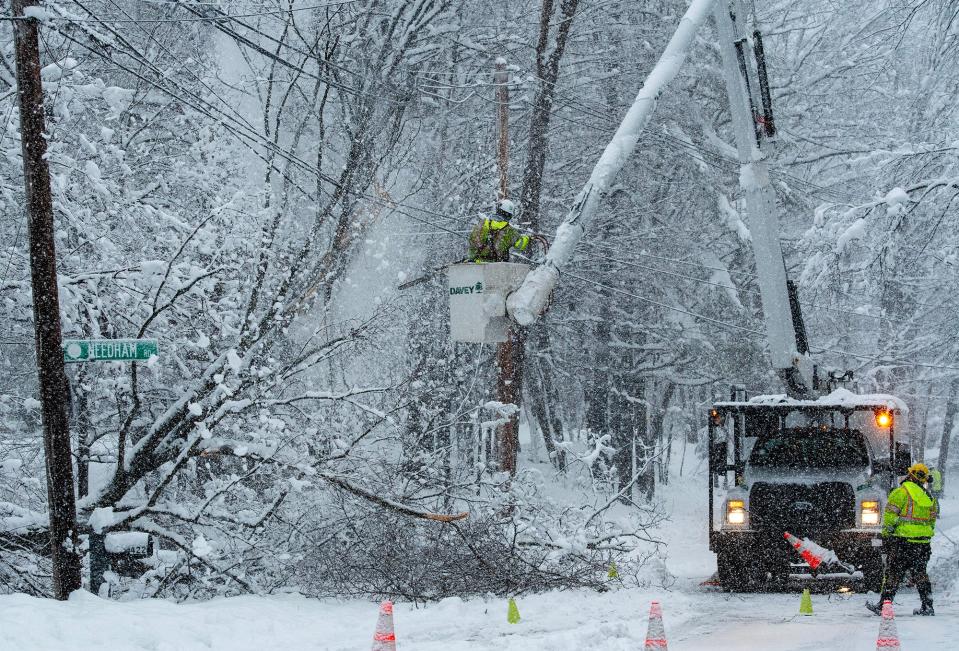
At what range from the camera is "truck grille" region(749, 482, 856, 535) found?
12781mm

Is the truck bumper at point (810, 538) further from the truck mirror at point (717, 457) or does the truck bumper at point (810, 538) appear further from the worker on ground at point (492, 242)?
the worker on ground at point (492, 242)

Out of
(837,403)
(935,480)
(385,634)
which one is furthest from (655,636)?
(837,403)

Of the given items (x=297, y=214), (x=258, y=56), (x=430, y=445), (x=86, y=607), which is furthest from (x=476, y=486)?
(x=258, y=56)

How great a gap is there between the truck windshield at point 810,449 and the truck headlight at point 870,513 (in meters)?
0.92

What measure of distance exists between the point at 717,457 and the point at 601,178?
3872mm

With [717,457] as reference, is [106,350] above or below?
above

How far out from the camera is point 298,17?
2047 cm

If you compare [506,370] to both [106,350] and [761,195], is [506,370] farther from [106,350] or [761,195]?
[106,350]

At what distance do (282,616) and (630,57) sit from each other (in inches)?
634

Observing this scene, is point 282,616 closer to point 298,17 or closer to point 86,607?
point 86,607

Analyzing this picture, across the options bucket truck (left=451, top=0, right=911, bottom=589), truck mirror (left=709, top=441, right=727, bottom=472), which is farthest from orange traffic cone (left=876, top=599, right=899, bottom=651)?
truck mirror (left=709, top=441, right=727, bottom=472)

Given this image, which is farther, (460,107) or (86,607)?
(460,107)

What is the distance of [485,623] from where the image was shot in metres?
10.6

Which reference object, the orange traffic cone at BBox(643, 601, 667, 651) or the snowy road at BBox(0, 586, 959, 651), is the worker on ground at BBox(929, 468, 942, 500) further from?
the orange traffic cone at BBox(643, 601, 667, 651)
